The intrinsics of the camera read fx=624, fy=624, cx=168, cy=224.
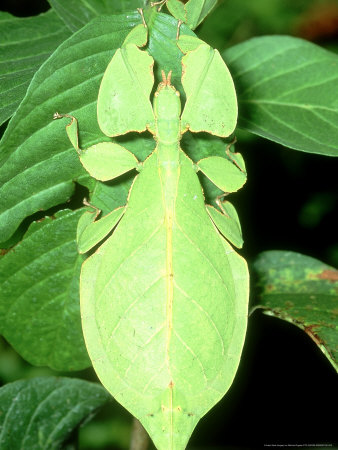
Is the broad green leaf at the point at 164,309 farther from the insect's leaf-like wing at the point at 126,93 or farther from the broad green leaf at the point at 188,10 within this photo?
the broad green leaf at the point at 188,10

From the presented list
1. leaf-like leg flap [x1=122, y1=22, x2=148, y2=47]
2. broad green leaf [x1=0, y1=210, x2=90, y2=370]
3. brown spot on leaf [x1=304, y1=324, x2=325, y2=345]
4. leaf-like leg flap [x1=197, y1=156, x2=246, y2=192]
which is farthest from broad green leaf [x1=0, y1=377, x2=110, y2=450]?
leaf-like leg flap [x1=122, y1=22, x2=148, y2=47]

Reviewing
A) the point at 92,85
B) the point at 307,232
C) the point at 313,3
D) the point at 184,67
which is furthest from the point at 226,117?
the point at 313,3

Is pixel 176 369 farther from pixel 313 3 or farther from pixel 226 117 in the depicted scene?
pixel 313 3

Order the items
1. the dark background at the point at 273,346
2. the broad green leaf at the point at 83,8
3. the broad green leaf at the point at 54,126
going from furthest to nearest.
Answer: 1. the dark background at the point at 273,346
2. the broad green leaf at the point at 83,8
3. the broad green leaf at the point at 54,126

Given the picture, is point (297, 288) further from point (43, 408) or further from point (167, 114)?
point (43, 408)

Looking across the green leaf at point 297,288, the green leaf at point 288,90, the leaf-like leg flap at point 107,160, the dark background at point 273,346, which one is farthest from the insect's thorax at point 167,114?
the dark background at point 273,346

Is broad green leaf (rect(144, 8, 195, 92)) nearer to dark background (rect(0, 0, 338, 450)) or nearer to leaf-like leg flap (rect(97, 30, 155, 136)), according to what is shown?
leaf-like leg flap (rect(97, 30, 155, 136))
